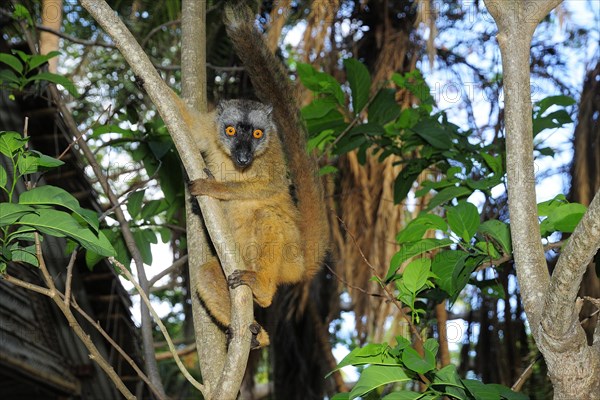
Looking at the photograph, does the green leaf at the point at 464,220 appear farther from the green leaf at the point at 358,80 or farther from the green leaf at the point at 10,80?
the green leaf at the point at 10,80

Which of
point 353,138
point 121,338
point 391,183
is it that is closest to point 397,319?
point 391,183

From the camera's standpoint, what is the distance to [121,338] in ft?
20.7

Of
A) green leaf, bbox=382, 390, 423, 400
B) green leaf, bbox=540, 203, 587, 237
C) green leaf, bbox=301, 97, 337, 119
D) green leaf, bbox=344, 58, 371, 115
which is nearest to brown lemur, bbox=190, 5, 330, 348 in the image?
green leaf, bbox=301, 97, 337, 119

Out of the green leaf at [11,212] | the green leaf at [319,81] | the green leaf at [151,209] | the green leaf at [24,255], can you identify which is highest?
the green leaf at [319,81]

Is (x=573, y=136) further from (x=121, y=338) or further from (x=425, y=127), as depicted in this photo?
(x=121, y=338)

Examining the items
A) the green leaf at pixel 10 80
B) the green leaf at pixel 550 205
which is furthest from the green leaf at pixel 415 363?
the green leaf at pixel 10 80

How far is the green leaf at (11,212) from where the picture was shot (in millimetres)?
3135

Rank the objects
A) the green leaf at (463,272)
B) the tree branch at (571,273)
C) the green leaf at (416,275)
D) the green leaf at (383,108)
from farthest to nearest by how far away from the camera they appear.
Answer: the green leaf at (383,108) → the green leaf at (463,272) → the green leaf at (416,275) → the tree branch at (571,273)

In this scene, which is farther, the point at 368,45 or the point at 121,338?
the point at 368,45

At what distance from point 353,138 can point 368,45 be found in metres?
2.87

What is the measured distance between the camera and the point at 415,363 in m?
2.94

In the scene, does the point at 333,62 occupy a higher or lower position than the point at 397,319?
higher

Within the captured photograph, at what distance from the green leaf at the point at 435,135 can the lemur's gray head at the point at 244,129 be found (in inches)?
47.9

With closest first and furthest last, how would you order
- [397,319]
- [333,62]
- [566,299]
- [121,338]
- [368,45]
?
[566,299] → [121,338] → [397,319] → [333,62] → [368,45]
